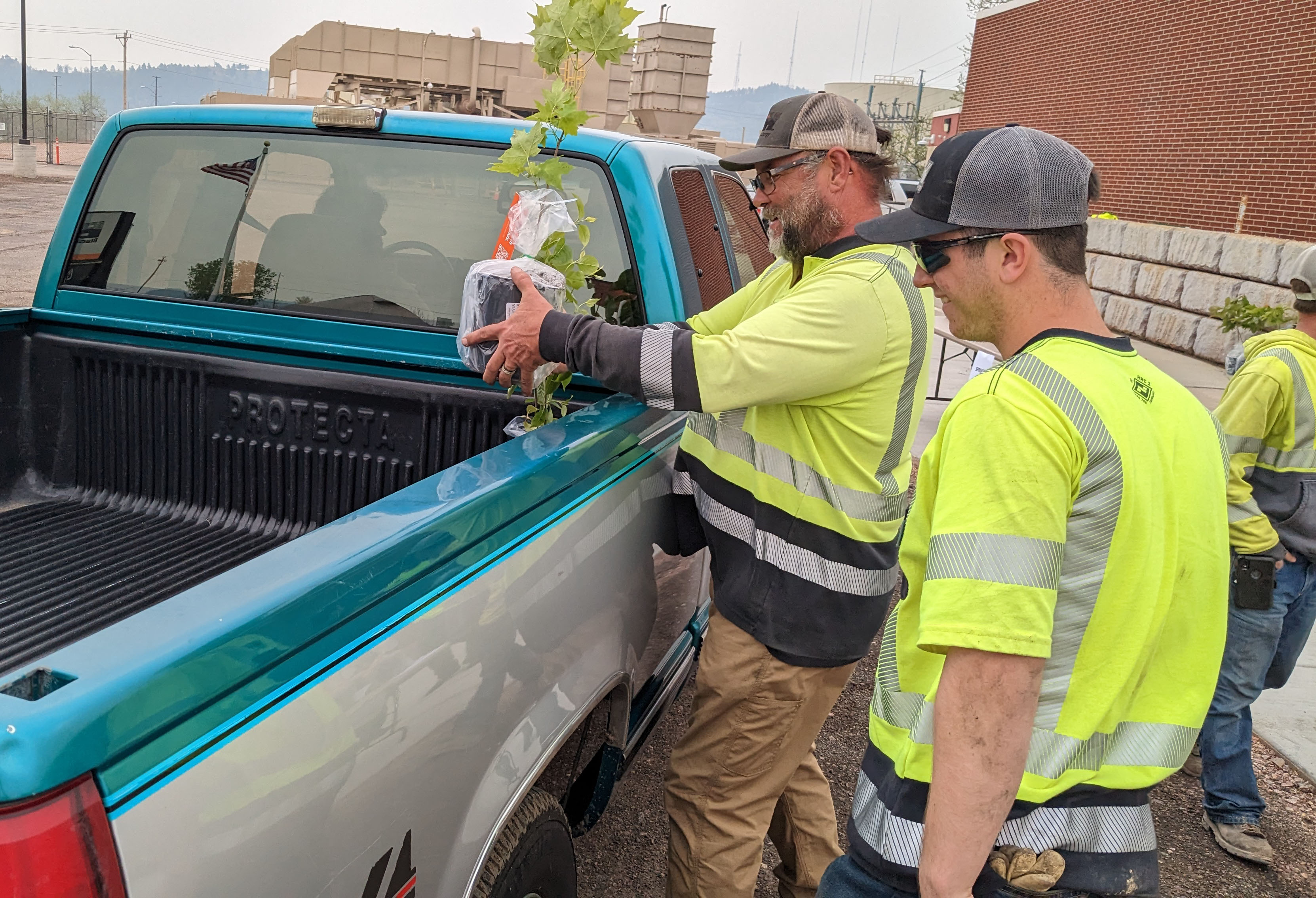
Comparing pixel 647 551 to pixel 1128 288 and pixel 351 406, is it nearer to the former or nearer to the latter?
pixel 351 406

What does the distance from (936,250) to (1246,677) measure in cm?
282

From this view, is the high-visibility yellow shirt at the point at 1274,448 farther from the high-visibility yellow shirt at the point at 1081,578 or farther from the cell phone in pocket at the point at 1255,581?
the high-visibility yellow shirt at the point at 1081,578

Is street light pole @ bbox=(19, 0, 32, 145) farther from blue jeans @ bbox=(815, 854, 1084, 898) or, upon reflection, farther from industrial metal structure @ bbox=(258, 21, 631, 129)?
blue jeans @ bbox=(815, 854, 1084, 898)

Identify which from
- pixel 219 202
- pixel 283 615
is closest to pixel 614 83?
pixel 219 202

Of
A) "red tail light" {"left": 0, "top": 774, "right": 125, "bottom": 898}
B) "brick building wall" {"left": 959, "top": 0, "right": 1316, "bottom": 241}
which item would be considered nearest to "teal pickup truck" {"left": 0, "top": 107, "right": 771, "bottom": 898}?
"red tail light" {"left": 0, "top": 774, "right": 125, "bottom": 898}

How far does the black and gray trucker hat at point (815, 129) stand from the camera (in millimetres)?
2492

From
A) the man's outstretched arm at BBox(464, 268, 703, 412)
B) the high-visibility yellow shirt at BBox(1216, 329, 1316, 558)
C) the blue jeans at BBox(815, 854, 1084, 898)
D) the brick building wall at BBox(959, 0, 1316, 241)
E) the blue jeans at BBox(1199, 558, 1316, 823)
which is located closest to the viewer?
the blue jeans at BBox(815, 854, 1084, 898)

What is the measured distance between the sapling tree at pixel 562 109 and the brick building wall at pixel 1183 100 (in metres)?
13.3

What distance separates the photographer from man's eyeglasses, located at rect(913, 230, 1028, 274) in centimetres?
156

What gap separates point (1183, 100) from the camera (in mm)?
15758

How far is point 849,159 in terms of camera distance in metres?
2.52

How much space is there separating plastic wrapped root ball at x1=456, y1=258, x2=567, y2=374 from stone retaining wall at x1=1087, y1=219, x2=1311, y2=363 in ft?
38.8

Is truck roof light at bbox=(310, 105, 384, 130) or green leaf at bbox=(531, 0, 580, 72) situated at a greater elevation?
green leaf at bbox=(531, 0, 580, 72)

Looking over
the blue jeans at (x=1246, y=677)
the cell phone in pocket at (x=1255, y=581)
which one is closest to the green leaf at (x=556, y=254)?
the cell phone in pocket at (x=1255, y=581)
